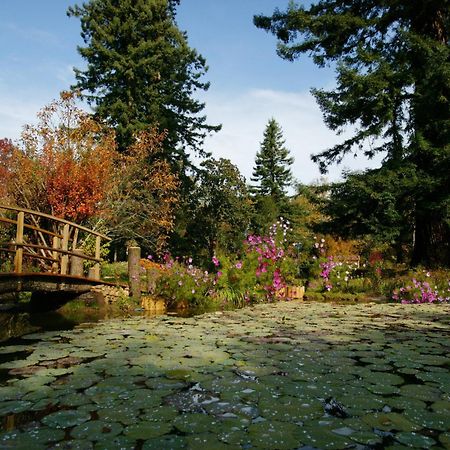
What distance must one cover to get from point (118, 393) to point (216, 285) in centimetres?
632

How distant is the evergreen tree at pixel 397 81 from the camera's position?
34.4 feet

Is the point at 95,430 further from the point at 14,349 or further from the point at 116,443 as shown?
the point at 14,349

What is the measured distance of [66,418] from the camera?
246cm

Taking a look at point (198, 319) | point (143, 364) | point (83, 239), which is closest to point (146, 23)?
point (83, 239)

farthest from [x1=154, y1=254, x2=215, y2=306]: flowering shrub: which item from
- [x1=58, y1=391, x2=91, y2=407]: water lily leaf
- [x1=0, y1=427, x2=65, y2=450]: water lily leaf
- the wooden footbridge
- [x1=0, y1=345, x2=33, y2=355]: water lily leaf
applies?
[x1=0, y1=427, x2=65, y2=450]: water lily leaf

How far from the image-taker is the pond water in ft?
7.38

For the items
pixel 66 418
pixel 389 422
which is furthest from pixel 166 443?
pixel 389 422

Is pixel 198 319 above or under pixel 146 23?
under

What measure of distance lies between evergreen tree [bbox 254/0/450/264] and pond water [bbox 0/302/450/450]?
645 centimetres

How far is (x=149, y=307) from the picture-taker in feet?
27.1

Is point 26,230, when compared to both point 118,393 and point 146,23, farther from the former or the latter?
point 146,23

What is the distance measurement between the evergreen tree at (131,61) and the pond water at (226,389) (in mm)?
15510

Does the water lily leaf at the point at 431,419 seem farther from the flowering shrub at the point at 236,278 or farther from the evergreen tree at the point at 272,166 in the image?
the evergreen tree at the point at 272,166

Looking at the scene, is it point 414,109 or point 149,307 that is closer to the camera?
point 149,307
